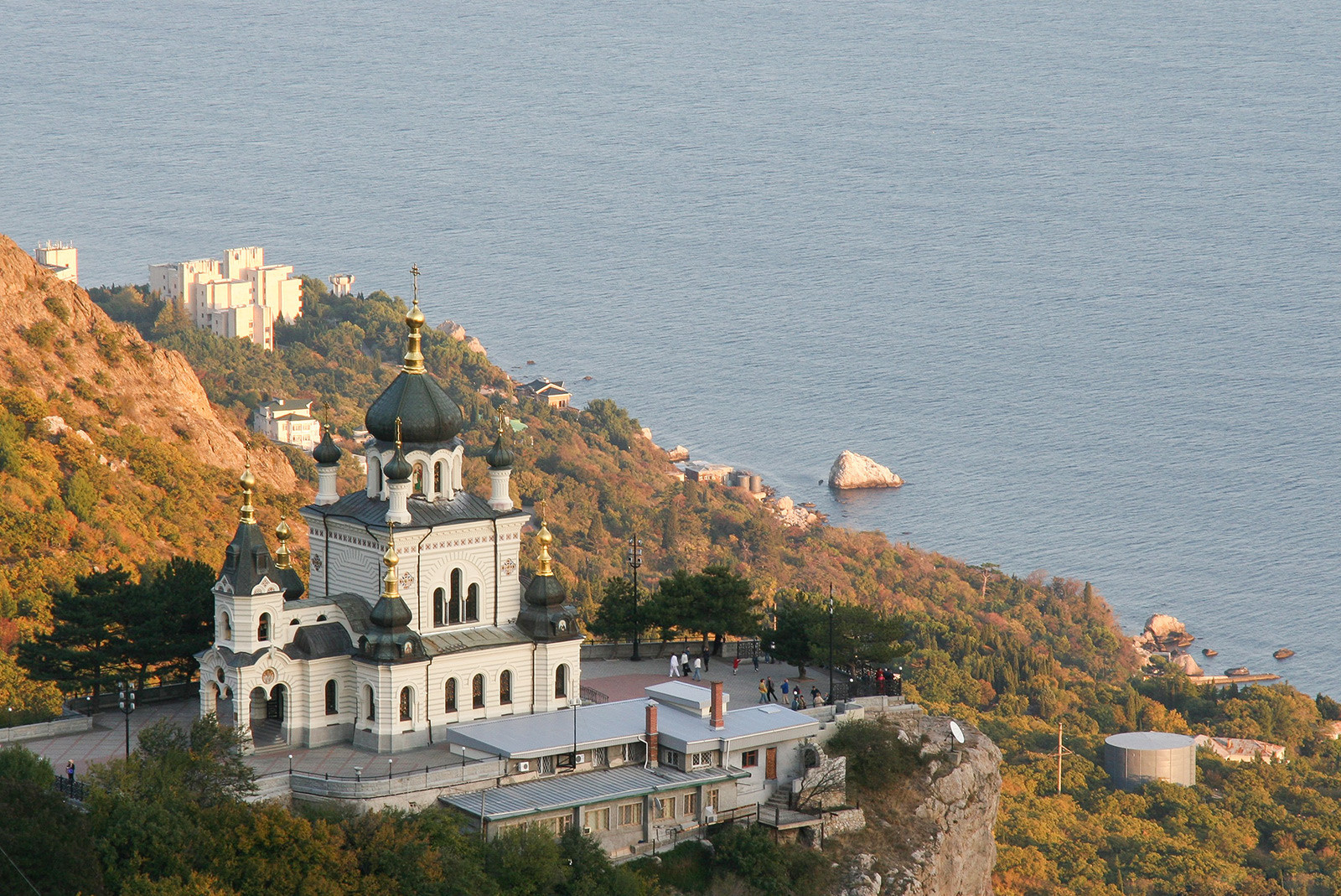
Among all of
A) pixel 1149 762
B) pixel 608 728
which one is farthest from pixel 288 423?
pixel 608 728

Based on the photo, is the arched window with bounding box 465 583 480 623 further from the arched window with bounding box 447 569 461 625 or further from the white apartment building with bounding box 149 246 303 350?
the white apartment building with bounding box 149 246 303 350

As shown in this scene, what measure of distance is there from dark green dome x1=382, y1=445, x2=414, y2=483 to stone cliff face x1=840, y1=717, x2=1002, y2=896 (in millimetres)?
14097

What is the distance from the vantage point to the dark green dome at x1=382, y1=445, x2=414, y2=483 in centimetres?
4931

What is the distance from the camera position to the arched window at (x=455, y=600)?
50.6 metres

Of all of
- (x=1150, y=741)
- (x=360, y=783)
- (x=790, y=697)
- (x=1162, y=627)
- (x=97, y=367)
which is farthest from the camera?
(x=1162, y=627)

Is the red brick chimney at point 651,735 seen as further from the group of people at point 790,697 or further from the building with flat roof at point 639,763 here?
the group of people at point 790,697

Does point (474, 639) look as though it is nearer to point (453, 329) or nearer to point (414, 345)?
point (414, 345)

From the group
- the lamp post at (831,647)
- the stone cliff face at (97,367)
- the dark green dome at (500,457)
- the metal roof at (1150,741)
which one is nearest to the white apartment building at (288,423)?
the stone cliff face at (97,367)

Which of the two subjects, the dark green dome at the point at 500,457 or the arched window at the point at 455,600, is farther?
the dark green dome at the point at 500,457

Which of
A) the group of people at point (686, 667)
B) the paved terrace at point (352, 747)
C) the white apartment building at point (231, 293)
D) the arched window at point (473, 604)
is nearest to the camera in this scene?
the paved terrace at point (352, 747)

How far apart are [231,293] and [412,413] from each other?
91463mm

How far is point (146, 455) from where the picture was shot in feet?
272

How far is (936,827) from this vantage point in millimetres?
52781

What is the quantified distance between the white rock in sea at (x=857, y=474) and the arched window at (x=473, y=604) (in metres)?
90.8
